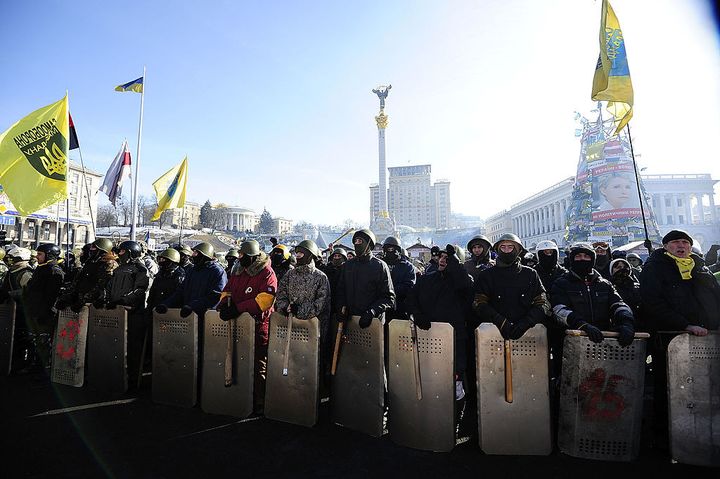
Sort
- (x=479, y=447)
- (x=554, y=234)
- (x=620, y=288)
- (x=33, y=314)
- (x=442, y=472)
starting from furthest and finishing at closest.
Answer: (x=554, y=234)
(x=33, y=314)
(x=620, y=288)
(x=479, y=447)
(x=442, y=472)

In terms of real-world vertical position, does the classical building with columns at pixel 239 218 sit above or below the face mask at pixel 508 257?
above

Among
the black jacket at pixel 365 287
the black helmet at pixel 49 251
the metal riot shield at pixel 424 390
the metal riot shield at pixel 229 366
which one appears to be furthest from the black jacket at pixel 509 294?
the black helmet at pixel 49 251

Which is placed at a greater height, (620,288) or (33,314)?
(620,288)

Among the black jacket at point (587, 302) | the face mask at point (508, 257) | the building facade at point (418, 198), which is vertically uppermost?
the building facade at point (418, 198)

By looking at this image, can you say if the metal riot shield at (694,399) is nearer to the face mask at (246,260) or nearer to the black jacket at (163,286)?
the face mask at (246,260)

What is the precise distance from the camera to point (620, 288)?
506 cm

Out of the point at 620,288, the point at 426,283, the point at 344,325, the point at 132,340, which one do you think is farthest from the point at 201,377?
the point at 620,288

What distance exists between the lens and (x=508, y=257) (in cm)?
391

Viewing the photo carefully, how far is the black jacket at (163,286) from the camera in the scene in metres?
5.93

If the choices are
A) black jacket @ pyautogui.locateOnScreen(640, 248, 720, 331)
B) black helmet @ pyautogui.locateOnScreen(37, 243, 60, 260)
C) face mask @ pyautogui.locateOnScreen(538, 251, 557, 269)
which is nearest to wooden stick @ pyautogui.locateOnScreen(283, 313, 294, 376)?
face mask @ pyautogui.locateOnScreen(538, 251, 557, 269)

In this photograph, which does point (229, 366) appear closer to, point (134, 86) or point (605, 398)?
point (605, 398)

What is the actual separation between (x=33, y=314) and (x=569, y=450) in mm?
7843

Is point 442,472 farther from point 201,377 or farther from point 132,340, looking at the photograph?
point 132,340

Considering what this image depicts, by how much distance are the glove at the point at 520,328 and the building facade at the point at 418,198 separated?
122 m
